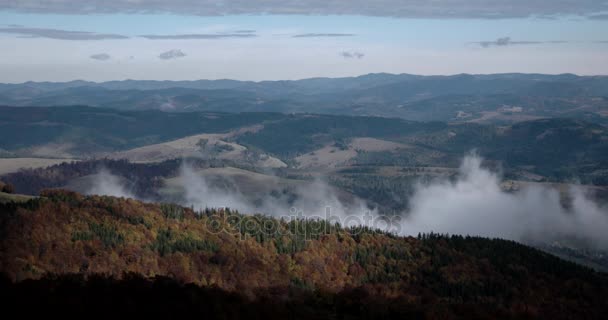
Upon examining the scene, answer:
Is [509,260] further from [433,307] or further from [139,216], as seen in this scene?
[139,216]

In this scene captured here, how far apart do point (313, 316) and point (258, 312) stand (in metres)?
7.73

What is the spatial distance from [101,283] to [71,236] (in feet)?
171

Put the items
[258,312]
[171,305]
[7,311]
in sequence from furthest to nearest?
[258,312] → [171,305] → [7,311]

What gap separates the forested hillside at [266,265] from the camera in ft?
306

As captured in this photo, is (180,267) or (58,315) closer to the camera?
(58,315)

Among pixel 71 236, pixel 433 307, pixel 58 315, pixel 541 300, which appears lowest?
pixel 541 300

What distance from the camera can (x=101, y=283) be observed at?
79688 millimetres

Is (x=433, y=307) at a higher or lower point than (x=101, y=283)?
lower

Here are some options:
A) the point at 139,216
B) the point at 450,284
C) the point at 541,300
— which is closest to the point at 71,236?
the point at 139,216

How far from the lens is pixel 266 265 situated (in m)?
141

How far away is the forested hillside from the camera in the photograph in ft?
306

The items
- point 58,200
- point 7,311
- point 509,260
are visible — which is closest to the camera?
point 7,311

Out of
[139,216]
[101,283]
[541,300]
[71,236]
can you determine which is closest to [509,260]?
[541,300]

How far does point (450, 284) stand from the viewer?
16138cm
